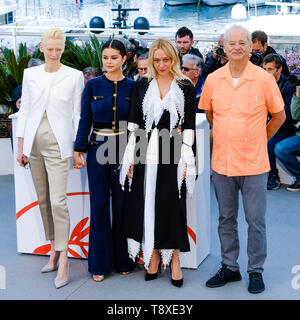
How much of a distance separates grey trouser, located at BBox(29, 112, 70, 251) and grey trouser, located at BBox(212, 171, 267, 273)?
1026 millimetres

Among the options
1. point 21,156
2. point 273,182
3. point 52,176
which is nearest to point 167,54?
point 52,176

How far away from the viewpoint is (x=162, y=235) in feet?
13.1

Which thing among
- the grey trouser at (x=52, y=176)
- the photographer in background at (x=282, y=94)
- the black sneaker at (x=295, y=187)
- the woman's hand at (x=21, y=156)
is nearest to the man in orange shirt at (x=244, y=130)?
the grey trouser at (x=52, y=176)

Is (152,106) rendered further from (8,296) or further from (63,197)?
(8,296)

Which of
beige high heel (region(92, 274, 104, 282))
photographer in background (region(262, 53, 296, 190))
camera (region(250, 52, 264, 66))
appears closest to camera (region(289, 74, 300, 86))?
photographer in background (region(262, 53, 296, 190))

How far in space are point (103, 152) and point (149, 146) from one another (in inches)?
12.2

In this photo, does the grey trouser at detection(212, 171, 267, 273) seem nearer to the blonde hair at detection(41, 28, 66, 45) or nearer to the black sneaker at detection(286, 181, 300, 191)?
the blonde hair at detection(41, 28, 66, 45)

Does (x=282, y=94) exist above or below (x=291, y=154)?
above

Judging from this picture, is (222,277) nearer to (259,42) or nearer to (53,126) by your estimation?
(53,126)

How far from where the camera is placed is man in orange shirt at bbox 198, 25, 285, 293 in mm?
3682

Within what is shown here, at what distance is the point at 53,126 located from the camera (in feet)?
13.2

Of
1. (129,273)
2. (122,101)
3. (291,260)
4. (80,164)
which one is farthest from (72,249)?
(291,260)

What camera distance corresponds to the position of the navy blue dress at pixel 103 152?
396 centimetres

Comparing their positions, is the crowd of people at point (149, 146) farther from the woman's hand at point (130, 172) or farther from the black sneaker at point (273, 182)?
the black sneaker at point (273, 182)
